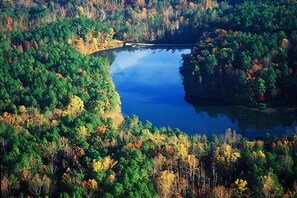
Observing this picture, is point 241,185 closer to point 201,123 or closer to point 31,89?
point 201,123

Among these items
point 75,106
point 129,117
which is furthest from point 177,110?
point 75,106

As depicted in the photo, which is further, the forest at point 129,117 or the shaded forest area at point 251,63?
the shaded forest area at point 251,63

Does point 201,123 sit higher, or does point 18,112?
point 18,112

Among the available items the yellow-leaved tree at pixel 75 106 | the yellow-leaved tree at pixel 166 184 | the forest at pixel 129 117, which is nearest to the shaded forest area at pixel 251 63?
the forest at pixel 129 117

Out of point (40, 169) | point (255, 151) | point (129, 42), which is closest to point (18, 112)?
point (40, 169)

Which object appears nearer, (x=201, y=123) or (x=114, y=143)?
(x=114, y=143)

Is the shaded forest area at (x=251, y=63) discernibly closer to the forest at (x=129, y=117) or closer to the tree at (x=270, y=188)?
the forest at (x=129, y=117)
